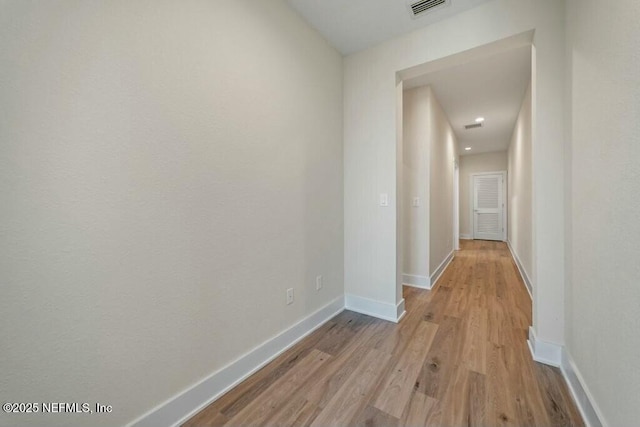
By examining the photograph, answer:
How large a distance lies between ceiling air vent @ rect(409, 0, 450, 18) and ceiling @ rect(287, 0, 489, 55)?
0.03m

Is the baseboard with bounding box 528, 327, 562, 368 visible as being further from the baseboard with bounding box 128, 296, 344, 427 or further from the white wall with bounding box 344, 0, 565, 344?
the baseboard with bounding box 128, 296, 344, 427

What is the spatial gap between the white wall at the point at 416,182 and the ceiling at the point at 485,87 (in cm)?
25

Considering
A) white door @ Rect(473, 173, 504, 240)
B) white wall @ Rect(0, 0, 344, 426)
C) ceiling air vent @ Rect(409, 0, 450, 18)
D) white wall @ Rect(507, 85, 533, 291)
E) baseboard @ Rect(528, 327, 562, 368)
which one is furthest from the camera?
white door @ Rect(473, 173, 504, 240)

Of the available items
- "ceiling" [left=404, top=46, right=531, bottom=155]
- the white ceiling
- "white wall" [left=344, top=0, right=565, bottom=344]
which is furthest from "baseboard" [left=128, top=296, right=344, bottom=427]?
"ceiling" [left=404, top=46, right=531, bottom=155]

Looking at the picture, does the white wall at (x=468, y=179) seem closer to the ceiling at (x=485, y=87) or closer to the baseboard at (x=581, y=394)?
the ceiling at (x=485, y=87)

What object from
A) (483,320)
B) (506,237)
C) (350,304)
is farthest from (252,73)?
(506,237)

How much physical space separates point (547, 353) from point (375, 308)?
4.02 ft

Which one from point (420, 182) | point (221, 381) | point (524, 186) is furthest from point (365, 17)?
point (524, 186)

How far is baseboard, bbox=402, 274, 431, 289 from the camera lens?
3170 mm

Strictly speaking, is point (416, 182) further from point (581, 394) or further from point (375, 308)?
point (581, 394)

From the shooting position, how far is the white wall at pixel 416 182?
3.15 meters

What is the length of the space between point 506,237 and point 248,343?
7.46m

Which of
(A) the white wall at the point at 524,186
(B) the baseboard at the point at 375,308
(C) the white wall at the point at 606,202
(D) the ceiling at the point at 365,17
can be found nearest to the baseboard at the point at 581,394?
(C) the white wall at the point at 606,202

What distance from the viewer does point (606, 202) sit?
103 cm
